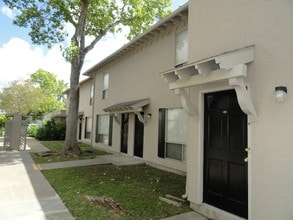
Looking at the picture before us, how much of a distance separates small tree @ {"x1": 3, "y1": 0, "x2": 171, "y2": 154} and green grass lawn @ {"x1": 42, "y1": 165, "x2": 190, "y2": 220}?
5.58m

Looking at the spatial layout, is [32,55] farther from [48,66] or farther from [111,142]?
[111,142]

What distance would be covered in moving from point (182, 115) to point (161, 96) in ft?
5.11

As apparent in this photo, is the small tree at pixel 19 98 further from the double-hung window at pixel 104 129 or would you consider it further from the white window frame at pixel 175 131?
the white window frame at pixel 175 131

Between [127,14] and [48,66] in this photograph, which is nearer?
[127,14]

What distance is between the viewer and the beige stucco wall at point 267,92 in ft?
12.8

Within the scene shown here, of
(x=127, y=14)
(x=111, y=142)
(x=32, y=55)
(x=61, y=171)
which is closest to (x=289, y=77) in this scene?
(x=61, y=171)

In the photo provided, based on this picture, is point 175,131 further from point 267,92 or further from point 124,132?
point 267,92

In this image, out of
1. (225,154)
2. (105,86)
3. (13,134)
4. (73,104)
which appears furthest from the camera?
(105,86)

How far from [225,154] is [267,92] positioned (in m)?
1.54

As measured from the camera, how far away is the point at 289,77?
3.93 meters

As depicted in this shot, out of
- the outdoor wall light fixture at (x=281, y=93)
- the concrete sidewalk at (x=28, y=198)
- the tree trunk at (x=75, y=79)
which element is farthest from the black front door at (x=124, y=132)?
the outdoor wall light fixture at (x=281, y=93)

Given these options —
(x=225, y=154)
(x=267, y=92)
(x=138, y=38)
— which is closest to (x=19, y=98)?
(x=138, y=38)

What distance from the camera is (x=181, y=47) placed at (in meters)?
10.0

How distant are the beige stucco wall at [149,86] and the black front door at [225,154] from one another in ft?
13.0
